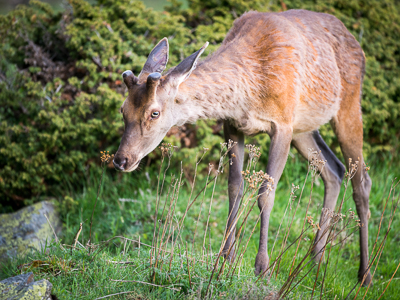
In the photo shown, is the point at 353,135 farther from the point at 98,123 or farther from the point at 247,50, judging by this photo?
the point at 98,123

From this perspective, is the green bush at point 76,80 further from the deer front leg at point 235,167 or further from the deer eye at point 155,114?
the deer eye at point 155,114

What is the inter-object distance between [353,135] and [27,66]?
16.5ft

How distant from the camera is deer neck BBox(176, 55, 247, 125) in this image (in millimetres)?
3839

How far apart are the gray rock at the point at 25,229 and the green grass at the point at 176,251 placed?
236 mm

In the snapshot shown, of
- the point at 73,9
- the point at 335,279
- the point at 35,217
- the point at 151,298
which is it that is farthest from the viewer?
the point at 73,9

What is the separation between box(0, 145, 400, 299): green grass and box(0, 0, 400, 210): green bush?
2.06 ft

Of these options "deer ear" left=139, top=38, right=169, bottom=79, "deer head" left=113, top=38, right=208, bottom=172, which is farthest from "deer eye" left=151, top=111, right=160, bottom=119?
"deer ear" left=139, top=38, right=169, bottom=79

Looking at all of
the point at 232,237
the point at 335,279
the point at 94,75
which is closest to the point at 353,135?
→ the point at 335,279

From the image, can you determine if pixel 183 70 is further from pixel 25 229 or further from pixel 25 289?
pixel 25 229

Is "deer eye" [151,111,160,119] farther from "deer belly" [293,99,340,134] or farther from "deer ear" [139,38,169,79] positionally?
"deer belly" [293,99,340,134]

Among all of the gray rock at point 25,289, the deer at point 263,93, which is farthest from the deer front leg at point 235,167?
the gray rock at point 25,289

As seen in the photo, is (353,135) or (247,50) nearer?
(247,50)

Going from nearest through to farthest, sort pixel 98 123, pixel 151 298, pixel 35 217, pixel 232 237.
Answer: pixel 151 298
pixel 232 237
pixel 35 217
pixel 98 123

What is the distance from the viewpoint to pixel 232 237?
3916mm
